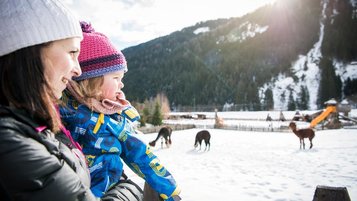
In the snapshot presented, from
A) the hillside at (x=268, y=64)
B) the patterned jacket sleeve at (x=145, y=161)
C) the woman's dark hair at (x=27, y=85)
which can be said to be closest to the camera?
the woman's dark hair at (x=27, y=85)

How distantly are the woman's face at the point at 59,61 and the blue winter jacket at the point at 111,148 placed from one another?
0.51m

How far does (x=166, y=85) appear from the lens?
154 metres

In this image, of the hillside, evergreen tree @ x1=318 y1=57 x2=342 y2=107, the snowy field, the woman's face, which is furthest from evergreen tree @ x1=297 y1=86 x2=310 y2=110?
the woman's face

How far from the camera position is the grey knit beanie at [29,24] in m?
0.90

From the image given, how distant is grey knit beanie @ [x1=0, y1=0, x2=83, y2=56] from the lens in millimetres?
895

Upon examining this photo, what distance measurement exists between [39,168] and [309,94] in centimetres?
12103

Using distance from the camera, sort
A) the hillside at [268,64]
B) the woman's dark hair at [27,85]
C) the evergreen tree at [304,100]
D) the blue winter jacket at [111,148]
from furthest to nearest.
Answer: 1. the hillside at [268,64]
2. the evergreen tree at [304,100]
3. the blue winter jacket at [111,148]
4. the woman's dark hair at [27,85]

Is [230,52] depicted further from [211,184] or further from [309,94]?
[211,184]

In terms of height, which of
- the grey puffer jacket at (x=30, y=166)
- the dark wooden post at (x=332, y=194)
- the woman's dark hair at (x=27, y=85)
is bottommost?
the dark wooden post at (x=332, y=194)

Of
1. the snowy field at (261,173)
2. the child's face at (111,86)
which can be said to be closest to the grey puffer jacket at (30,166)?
the child's face at (111,86)

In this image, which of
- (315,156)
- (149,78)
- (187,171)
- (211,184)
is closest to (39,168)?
(211,184)

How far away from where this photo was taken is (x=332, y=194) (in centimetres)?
175

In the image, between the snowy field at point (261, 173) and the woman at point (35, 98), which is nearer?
the woman at point (35, 98)

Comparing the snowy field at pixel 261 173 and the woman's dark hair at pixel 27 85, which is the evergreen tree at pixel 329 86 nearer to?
the snowy field at pixel 261 173
